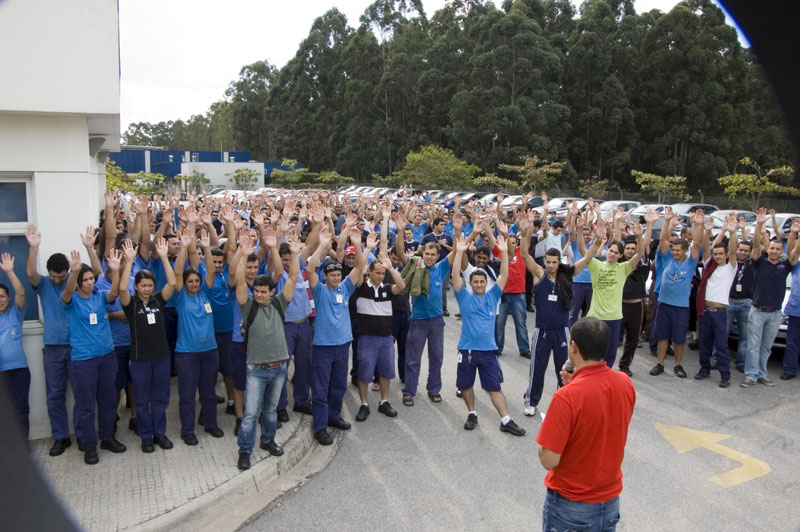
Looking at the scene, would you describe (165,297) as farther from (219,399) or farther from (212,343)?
(219,399)

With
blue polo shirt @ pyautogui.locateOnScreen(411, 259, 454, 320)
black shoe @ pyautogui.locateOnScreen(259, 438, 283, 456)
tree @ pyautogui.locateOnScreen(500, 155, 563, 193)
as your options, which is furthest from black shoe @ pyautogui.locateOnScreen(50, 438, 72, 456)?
tree @ pyautogui.locateOnScreen(500, 155, 563, 193)

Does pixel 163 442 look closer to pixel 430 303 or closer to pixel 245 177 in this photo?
pixel 430 303

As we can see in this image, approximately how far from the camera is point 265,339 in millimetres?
5445

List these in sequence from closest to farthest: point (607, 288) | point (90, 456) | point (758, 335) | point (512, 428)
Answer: point (90, 456) < point (512, 428) < point (607, 288) < point (758, 335)

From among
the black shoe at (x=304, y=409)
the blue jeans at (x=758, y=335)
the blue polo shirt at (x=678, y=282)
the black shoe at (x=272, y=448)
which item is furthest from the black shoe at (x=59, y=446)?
the blue jeans at (x=758, y=335)

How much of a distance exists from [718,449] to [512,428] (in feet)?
6.61

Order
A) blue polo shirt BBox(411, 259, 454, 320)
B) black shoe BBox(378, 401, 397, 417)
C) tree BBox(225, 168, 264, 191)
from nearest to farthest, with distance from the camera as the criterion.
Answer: black shoe BBox(378, 401, 397, 417), blue polo shirt BBox(411, 259, 454, 320), tree BBox(225, 168, 264, 191)

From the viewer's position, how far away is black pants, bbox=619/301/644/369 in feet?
26.8

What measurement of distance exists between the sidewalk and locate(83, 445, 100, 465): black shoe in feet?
0.14

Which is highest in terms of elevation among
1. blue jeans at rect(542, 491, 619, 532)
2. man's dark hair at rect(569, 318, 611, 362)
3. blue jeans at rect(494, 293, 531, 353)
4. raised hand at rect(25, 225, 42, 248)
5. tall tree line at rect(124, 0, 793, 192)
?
tall tree line at rect(124, 0, 793, 192)

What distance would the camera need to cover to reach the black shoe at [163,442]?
5762mm

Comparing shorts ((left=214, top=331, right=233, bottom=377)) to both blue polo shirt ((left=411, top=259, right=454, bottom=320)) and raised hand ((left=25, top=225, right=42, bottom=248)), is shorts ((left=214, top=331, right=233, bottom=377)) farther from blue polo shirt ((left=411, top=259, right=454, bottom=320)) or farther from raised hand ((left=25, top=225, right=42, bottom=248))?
blue polo shirt ((left=411, top=259, right=454, bottom=320))

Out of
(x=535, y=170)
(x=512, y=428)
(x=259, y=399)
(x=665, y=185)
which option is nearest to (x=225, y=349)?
(x=259, y=399)

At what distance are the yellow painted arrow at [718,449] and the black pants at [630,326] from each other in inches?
68.6
